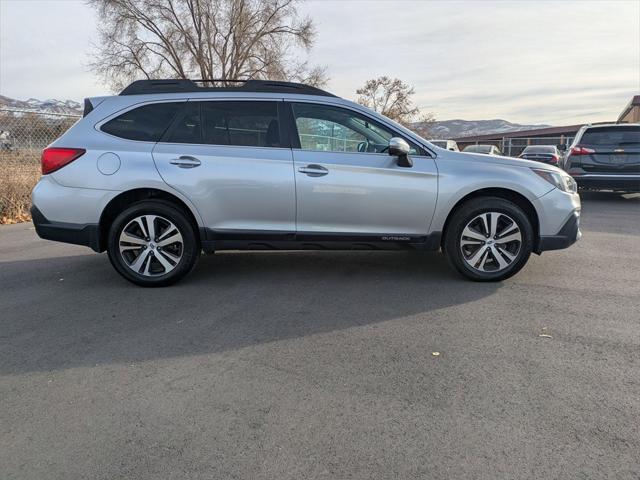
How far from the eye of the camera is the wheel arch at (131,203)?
473 centimetres

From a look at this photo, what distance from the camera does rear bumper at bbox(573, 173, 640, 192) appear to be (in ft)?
35.0

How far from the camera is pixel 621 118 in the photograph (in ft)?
109

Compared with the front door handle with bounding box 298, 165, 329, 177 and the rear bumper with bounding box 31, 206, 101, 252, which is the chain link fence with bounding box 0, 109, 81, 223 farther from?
the front door handle with bounding box 298, 165, 329, 177

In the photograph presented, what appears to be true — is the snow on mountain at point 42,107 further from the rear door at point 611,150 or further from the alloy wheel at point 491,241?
the rear door at point 611,150

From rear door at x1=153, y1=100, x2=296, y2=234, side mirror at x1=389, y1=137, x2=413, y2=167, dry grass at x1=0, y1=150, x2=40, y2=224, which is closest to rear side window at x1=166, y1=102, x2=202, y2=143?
rear door at x1=153, y1=100, x2=296, y2=234

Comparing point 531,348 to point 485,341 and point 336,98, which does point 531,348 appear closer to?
point 485,341

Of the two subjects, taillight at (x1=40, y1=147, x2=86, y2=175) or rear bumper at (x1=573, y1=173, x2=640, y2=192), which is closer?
taillight at (x1=40, y1=147, x2=86, y2=175)

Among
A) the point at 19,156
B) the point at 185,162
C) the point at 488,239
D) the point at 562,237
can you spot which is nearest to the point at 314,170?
the point at 185,162

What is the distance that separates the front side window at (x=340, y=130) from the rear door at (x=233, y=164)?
9.3 inches

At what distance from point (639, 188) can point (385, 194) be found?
8663mm

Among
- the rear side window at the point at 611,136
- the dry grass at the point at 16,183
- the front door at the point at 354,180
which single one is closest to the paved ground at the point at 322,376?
the front door at the point at 354,180

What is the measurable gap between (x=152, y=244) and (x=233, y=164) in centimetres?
109

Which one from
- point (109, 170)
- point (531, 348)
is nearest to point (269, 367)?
point (531, 348)

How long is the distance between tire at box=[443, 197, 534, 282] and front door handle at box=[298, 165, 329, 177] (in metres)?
1.33
